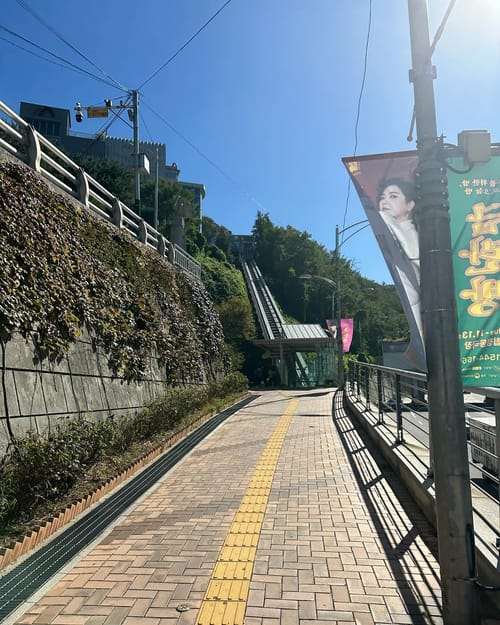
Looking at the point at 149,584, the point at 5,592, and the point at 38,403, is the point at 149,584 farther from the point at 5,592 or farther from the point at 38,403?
the point at 38,403

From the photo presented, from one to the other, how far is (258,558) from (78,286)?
5.25 metres

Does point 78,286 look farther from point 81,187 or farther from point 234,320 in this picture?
point 234,320

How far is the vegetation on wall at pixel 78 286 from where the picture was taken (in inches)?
225

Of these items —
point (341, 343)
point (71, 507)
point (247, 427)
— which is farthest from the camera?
point (341, 343)

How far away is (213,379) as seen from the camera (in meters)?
16.5

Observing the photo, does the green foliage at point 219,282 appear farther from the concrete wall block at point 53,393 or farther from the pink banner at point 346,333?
the concrete wall block at point 53,393

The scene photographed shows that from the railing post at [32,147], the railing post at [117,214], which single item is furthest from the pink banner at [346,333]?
the railing post at [32,147]

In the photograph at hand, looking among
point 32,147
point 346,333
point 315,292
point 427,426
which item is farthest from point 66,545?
point 315,292

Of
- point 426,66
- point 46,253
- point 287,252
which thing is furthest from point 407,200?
point 287,252

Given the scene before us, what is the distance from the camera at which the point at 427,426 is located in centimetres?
655

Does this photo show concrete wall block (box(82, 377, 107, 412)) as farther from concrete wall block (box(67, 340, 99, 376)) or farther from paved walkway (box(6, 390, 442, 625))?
paved walkway (box(6, 390, 442, 625))

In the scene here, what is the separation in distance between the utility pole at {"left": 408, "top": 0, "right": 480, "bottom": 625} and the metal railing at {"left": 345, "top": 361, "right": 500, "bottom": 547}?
0.76ft

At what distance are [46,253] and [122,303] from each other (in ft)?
8.62

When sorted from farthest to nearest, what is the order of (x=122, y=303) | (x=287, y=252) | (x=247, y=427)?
(x=287, y=252)
(x=247, y=427)
(x=122, y=303)
